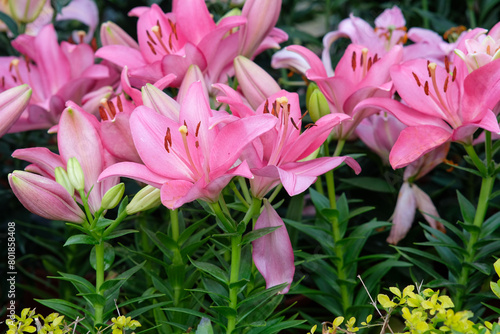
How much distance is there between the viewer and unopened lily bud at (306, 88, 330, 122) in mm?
625

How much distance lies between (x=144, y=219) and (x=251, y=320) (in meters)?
0.24

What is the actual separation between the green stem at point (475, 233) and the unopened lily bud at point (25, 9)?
2.38ft

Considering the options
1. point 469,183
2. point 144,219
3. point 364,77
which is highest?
point 364,77

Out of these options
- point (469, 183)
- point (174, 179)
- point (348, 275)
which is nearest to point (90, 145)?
point (174, 179)

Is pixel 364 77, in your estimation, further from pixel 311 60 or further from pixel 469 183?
pixel 469 183

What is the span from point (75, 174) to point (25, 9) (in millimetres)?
515

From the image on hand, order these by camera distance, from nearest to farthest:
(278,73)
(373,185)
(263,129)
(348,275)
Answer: (263,129)
(348,275)
(373,185)
(278,73)

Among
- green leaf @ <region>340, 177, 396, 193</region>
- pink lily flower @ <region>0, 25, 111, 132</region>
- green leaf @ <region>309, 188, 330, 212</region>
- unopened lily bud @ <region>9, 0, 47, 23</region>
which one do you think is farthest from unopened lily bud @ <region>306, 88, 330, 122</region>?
unopened lily bud @ <region>9, 0, 47, 23</region>

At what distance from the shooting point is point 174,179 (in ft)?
1.66

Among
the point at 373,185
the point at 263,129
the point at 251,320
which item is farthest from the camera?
the point at 373,185

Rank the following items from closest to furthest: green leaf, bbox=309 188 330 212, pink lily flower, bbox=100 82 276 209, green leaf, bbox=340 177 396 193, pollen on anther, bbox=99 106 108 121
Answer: pink lily flower, bbox=100 82 276 209 → pollen on anther, bbox=99 106 108 121 → green leaf, bbox=309 188 330 212 → green leaf, bbox=340 177 396 193

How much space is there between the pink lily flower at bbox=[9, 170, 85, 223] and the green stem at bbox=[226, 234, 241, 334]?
5.9 inches

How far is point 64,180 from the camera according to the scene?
1.75 feet

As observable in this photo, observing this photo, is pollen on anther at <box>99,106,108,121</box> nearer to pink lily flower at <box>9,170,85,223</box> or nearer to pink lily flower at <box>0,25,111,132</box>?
pink lily flower at <box>9,170,85,223</box>
